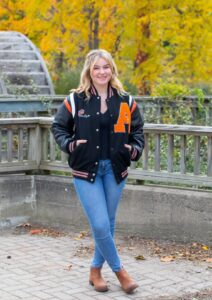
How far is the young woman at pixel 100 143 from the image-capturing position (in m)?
5.96

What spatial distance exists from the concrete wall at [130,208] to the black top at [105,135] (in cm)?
184

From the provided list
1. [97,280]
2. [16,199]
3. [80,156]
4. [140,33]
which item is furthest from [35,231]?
[140,33]

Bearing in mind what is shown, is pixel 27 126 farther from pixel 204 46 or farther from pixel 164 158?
pixel 204 46

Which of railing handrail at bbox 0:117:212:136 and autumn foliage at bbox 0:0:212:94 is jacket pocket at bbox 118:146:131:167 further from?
autumn foliage at bbox 0:0:212:94

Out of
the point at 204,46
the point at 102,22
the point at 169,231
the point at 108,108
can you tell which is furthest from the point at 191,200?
the point at 102,22

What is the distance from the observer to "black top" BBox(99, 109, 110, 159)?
6.00m

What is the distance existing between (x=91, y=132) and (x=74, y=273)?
143 centimetres

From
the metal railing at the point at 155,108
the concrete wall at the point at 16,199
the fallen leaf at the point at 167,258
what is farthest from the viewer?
the metal railing at the point at 155,108

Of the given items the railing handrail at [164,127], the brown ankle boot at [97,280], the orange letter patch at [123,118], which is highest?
the orange letter patch at [123,118]

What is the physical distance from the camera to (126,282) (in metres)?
6.07

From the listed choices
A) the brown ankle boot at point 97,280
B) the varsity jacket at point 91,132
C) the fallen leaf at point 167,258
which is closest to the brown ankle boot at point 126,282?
the brown ankle boot at point 97,280

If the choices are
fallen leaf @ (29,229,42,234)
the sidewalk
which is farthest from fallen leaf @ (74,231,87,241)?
fallen leaf @ (29,229,42,234)

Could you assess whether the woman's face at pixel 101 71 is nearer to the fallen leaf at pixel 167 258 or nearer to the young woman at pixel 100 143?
the young woman at pixel 100 143

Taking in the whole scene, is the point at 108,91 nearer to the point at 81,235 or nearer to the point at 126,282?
the point at 126,282
